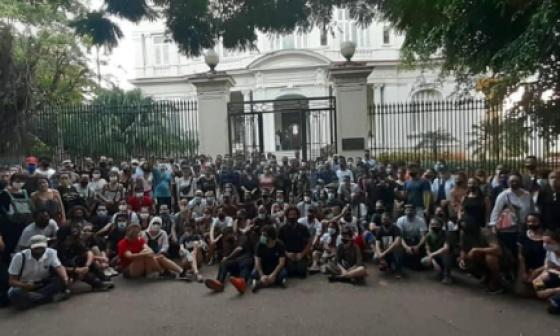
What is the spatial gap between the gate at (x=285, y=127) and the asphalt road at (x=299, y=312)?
7265 millimetres

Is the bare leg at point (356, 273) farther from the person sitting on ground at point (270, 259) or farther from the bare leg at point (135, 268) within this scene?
the bare leg at point (135, 268)

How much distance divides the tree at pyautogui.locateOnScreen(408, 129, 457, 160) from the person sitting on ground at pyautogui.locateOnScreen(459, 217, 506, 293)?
6859mm

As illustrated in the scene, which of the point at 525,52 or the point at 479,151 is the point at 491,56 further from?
the point at 479,151

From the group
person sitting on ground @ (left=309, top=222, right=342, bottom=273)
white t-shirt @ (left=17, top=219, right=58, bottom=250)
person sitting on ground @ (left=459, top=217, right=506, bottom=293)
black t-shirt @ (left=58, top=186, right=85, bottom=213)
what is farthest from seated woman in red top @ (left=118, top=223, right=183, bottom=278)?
person sitting on ground @ (left=459, top=217, right=506, bottom=293)

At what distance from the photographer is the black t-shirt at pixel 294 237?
10.2 metres

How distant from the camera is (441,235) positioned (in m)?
9.97

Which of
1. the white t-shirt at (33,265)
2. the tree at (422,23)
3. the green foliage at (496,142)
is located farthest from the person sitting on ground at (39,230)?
the green foliage at (496,142)

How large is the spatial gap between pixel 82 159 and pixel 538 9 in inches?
564

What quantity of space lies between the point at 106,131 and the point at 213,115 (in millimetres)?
3706

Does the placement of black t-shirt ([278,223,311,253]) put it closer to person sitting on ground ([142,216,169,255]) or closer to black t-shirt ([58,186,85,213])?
person sitting on ground ([142,216,169,255])

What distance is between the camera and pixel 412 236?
1034cm

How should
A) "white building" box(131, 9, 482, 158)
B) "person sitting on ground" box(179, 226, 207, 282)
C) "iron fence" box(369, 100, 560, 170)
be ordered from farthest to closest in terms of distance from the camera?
"white building" box(131, 9, 482, 158)
"iron fence" box(369, 100, 560, 170)
"person sitting on ground" box(179, 226, 207, 282)

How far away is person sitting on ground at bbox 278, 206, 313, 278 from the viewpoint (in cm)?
1005

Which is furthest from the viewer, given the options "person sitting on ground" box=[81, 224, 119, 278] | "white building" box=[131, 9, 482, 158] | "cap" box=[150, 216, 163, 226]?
"white building" box=[131, 9, 482, 158]
